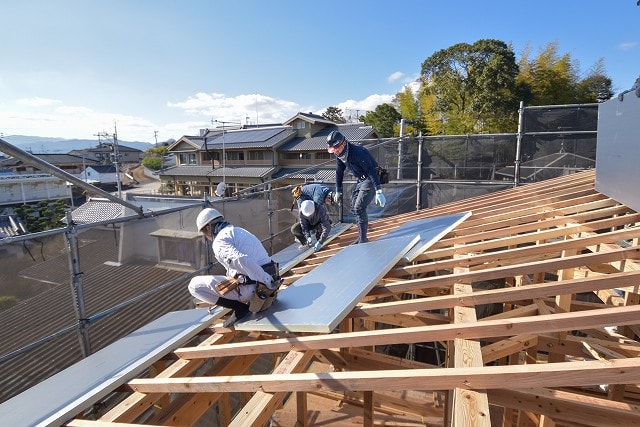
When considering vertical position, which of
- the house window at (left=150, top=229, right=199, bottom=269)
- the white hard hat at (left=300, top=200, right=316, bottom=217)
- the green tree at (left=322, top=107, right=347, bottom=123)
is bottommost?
the house window at (left=150, top=229, right=199, bottom=269)

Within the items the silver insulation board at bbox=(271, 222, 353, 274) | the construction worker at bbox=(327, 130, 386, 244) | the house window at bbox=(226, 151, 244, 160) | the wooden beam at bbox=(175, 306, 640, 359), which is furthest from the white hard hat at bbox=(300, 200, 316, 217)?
the house window at bbox=(226, 151, 244, 160)

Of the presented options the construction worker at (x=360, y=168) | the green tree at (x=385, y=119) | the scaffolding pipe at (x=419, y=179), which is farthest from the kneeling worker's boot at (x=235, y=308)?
the green tree at (x=385, y=119)

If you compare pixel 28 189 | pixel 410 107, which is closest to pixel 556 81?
pixel 410 107

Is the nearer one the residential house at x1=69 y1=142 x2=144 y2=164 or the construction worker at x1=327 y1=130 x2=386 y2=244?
the construction worker at x1=327 y1=130 x2=386 y2=244

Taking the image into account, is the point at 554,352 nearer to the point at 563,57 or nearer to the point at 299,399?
the point at 299,399

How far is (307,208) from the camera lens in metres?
5.22

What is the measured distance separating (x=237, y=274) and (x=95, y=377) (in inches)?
50.0

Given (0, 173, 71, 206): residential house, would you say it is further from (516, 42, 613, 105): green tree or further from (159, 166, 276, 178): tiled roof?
(516, 42, 613, 105): green tree

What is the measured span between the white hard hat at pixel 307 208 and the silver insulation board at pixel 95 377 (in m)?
2.34

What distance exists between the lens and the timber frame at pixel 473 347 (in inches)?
61.1

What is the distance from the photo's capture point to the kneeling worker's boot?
3006 mm

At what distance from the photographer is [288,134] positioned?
86.1ft

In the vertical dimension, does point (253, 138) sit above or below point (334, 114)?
below

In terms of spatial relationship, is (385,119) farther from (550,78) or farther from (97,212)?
(97,212)
